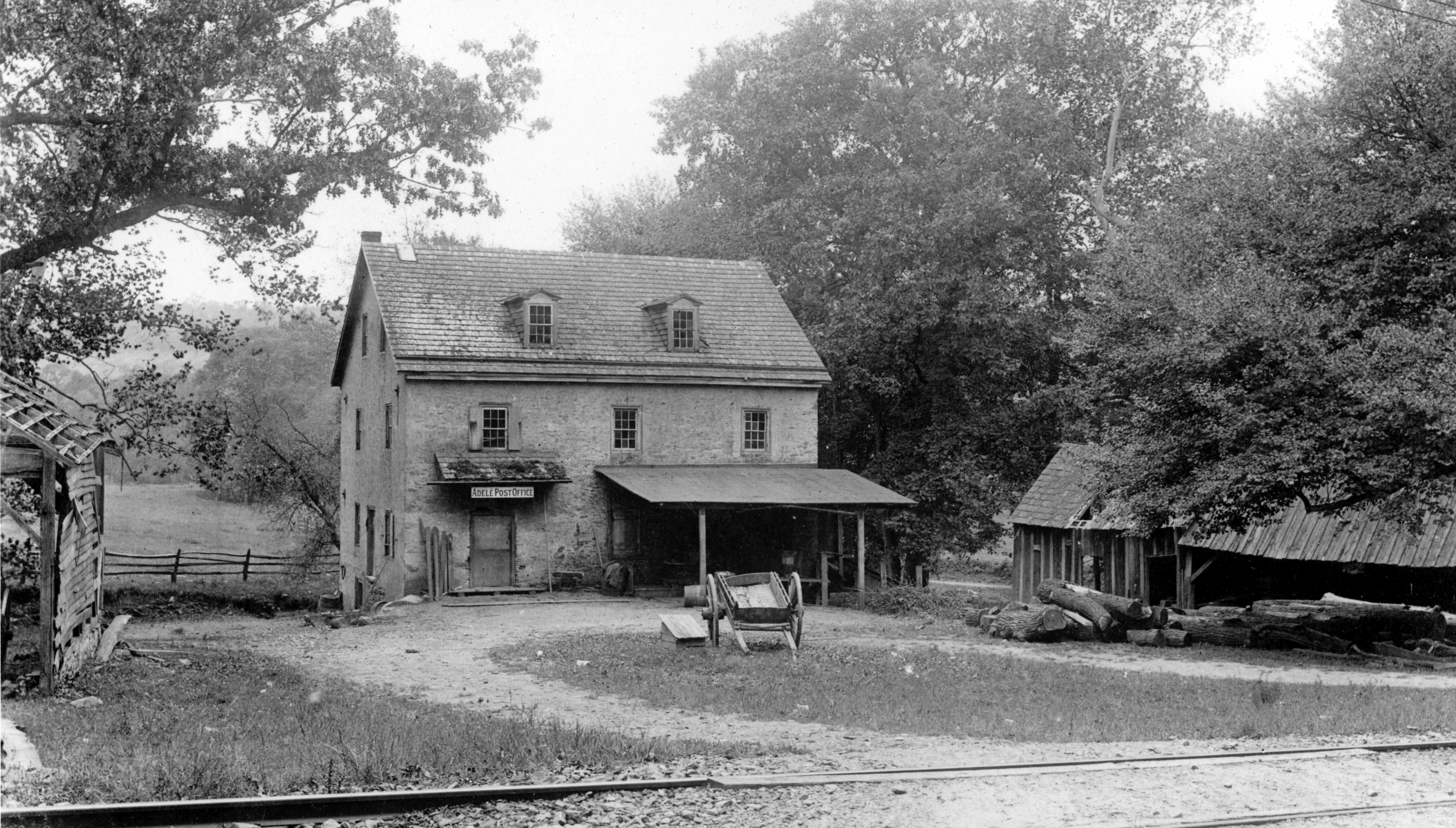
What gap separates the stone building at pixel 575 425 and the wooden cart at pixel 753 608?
8.45 m

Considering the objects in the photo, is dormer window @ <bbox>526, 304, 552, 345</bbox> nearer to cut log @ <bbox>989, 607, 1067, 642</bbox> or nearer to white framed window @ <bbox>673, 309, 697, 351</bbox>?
white framed window @ <bbox>673, 309, 697, 351</bbox>

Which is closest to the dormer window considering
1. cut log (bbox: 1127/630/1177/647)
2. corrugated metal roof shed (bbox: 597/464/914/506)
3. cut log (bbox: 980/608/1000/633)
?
corrugated metal roof shed (bbox: 597/464/914/506)

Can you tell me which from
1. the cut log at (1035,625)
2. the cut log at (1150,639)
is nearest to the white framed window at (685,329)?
the cut log at (1035,625)

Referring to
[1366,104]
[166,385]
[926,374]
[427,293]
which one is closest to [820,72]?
[926,374]

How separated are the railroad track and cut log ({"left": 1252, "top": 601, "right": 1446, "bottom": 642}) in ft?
40.6

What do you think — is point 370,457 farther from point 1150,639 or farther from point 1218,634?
point 1218,634

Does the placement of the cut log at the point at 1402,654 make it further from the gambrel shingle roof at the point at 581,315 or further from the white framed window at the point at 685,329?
the white framed window at the point at 685,329

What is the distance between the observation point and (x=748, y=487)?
29.8 meters

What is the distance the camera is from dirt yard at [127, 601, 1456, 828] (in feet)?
28.2

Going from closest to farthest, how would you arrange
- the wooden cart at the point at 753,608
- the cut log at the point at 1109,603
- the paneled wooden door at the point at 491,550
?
1. the wooden cart at the point at 753,608
2. the cut log at the point at 1109,603
3. the paneled wooden door at the point at 491,550

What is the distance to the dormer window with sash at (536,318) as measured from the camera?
1211 inches

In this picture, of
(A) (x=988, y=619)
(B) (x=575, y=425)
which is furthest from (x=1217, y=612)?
(B) (x=575, y=425)

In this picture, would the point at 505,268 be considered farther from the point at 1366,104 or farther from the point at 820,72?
the point at 1366,104

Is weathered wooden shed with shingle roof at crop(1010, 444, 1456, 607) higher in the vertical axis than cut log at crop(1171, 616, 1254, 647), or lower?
higher
